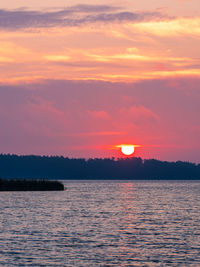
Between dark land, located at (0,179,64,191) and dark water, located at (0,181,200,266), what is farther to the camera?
dark land, located at (0,179,64,191)

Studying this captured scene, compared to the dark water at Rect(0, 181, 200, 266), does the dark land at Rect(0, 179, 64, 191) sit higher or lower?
higher

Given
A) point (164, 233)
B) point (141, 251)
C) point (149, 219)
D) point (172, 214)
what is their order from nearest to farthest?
point (141, 251) → point (164, 233) → point (149, 219) → point (172, 214)

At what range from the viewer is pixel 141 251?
49.1m

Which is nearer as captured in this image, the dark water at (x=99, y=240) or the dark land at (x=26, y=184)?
the dark water at (x=99, y=240)

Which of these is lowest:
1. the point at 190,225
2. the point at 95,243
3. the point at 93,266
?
the point at 93,266

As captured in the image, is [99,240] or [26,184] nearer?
[99,240]

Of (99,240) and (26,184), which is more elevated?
(26,184)

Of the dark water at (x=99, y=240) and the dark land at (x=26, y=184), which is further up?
the dark land at (x=26, y=184)

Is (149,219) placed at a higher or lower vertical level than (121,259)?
higher

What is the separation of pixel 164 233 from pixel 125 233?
4407 millimetres

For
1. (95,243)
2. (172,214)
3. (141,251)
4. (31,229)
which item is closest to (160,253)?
(141,251)

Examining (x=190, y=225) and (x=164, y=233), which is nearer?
(x=164, y=233)

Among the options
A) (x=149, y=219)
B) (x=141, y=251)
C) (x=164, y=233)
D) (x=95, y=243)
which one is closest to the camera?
(x=141, y=251)

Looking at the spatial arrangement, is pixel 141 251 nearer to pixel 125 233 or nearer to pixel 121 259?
pixel 121 259
